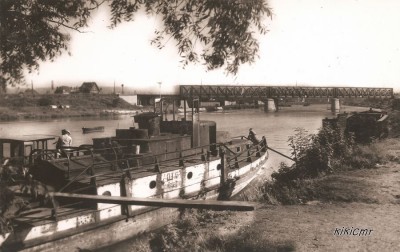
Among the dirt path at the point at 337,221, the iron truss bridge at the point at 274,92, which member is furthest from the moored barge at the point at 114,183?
the iron truss bridge at the point at 274,92

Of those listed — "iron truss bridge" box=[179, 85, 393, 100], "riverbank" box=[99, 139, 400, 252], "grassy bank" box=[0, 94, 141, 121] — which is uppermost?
"iron truss bridge" box=[179, 85, 393, 100]

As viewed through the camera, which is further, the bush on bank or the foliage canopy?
the bush on bank

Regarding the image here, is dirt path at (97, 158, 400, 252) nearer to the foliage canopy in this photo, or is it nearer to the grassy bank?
the foliage canopy

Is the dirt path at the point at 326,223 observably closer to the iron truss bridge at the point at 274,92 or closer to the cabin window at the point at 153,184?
the cabin window at the point at 153,184

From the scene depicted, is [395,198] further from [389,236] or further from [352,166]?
[352,166]

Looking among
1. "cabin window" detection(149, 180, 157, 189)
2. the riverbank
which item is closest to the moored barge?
"cabin window" detection(149, 180, 157, 189)

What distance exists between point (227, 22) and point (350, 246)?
5.37 metres

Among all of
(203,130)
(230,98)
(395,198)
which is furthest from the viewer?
(230,98)

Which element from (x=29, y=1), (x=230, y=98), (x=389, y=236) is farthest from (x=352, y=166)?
(x=230, y=98)

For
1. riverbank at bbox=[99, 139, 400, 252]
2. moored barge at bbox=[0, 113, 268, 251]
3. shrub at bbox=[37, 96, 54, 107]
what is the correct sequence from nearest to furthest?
1. riverbank at bbox=[99, 139, 400, 252]
2. moored barge at bbox=[0, 113, 268, 251]
3. shrub at bbox=[37, 96, 54, 107]

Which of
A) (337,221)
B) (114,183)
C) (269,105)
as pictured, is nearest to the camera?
(337,221)

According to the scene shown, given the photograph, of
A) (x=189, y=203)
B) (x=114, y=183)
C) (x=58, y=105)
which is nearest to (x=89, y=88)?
(x=58, y=105)

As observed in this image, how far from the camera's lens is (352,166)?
15922mm

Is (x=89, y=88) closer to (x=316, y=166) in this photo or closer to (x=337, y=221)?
(x=316, y=166)
